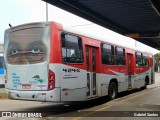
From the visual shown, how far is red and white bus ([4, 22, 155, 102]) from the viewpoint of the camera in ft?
35.6

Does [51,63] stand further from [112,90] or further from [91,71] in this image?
[112,90]

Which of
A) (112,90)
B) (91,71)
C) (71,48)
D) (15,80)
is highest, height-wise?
(71,48)

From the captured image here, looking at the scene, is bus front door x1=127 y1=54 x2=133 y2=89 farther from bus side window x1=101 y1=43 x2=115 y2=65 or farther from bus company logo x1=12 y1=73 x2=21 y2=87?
bus company logo x1=12 y1=73 x2=21 y2=87

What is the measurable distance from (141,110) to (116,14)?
11.1 m

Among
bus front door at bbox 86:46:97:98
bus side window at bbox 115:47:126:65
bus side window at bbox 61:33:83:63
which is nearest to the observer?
bus side window at bbox 61:33:83:63

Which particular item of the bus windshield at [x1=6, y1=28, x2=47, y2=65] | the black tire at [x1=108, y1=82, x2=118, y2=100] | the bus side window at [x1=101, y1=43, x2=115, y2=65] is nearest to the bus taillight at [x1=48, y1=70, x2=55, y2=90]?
the bus windshield at [x1=6, y1=28, x2=47, y2=65]

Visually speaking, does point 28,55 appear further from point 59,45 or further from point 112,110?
point 112,110

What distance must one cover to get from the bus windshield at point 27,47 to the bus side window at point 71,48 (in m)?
0.72

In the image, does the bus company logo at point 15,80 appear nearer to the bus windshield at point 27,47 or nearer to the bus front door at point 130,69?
the bus windshield at point 27,47

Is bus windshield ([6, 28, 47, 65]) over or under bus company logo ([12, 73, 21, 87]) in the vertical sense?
over

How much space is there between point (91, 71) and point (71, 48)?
1.78 m

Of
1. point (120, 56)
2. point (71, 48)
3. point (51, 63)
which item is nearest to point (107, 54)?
point (120, 56)

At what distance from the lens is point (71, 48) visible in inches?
464

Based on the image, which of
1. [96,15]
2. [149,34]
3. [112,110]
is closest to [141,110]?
[112,110]
